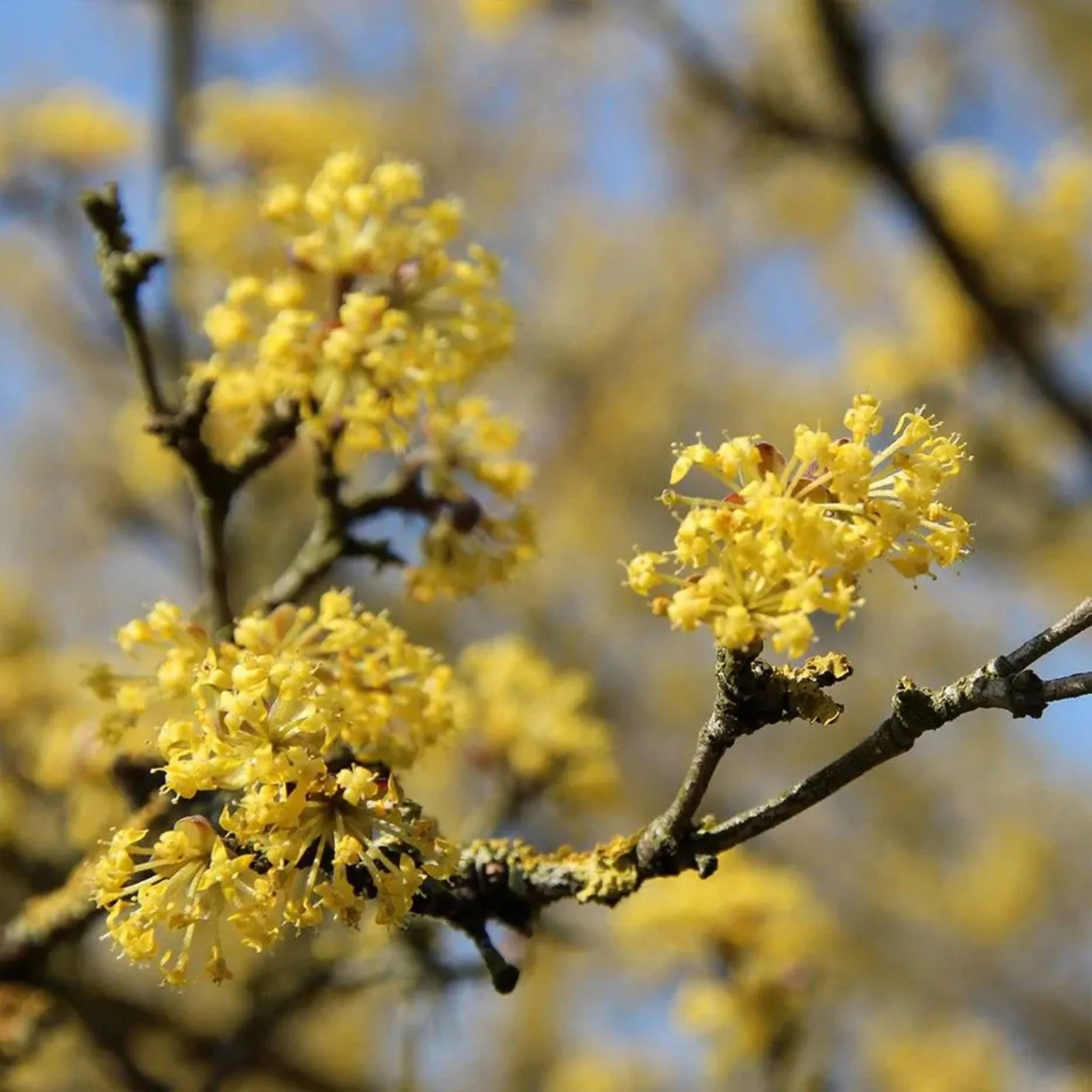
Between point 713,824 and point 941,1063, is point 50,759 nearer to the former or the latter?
point 713,824

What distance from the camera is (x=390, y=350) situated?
6.54ft

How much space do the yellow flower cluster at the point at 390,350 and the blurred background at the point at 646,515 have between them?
223 millimetres

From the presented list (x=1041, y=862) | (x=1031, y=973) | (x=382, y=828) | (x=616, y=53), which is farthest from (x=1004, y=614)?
(x=382, y=828)

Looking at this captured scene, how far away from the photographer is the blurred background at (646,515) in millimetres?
3322

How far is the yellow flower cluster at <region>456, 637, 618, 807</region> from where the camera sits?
290 cm

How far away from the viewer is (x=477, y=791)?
4070 mm

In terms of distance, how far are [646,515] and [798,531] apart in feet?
35.8

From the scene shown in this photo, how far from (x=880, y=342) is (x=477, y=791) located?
3.13m

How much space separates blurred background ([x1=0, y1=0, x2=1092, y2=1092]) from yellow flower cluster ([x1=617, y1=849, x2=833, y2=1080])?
0.04 feet

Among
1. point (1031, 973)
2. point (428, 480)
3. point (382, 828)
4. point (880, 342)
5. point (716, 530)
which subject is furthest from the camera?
point (1031, 973)

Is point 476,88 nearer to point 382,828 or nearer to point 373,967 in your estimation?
point 373,967

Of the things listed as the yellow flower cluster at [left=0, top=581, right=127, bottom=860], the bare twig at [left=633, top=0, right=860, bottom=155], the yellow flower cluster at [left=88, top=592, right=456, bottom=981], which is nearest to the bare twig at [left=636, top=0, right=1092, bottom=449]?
the bare twig at [left=633, top=0, right=860, bottom=155]

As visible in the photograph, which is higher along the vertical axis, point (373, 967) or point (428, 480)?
point (428, 480)

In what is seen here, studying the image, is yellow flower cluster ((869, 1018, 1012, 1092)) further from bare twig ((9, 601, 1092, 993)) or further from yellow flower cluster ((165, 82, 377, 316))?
bare twig ((9, 601, 1092, 993))
